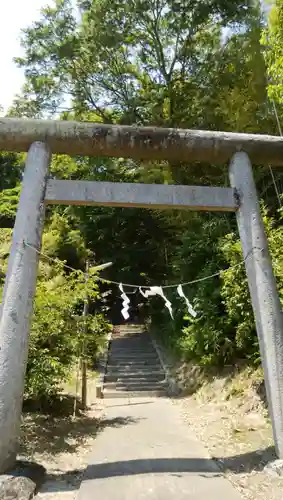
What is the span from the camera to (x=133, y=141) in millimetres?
5203

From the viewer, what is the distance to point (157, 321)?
17031 millimetres

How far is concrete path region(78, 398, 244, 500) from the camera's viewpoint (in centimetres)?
404

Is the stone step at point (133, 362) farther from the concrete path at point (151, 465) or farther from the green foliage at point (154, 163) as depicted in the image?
the concrete path at point (151, 465)

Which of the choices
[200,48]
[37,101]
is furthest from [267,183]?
[37,101]

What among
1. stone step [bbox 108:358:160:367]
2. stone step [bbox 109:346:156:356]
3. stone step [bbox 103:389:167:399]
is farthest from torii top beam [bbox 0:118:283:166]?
stone step [bbox 109:346:156:356]

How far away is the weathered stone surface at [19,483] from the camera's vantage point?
12.0 feet

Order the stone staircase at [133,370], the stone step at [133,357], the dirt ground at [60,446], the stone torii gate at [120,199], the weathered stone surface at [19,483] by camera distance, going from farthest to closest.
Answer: the stone step at [133,357], the stone staircase at [133,370], the dirt ground at [60,446], the stone torii gate at [120,199], the weathered stone surface at [19,483]

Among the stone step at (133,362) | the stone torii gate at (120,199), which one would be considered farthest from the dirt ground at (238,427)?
the stone step at (133,362)

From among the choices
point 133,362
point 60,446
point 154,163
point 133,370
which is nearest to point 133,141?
point 60,446

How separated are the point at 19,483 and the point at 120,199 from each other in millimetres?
3336

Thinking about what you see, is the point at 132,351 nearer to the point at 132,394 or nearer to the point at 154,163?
the point at 132,394

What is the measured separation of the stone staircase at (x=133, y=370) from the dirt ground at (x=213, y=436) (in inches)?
71.9

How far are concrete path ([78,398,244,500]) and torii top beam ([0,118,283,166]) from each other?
4.06 metres

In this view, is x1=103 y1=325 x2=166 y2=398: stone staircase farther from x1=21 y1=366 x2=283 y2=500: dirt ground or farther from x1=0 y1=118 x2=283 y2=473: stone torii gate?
x1=0 y1=118 x2=283 y2=473: stone torii gate
